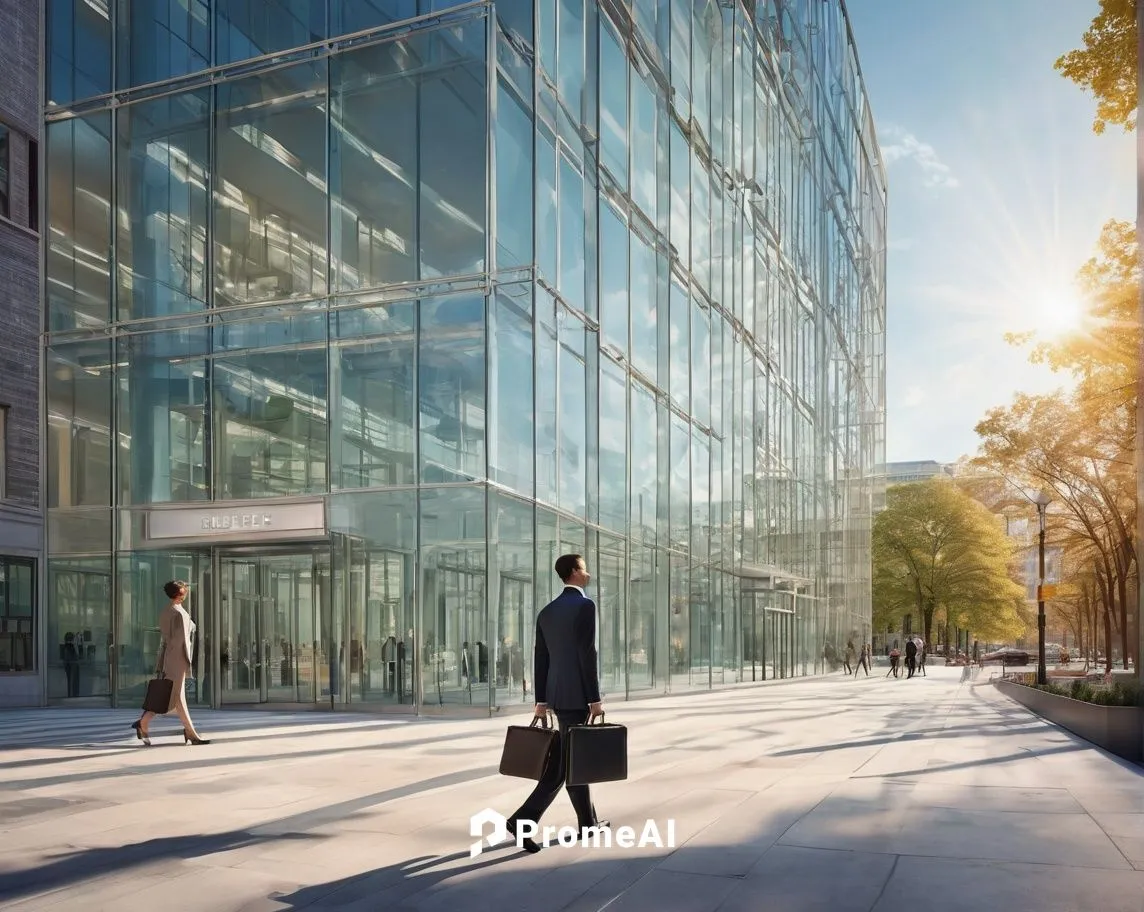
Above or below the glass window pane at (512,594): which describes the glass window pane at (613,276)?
above

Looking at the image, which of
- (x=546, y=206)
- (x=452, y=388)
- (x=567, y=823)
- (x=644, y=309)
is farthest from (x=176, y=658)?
(x=644, y=309)

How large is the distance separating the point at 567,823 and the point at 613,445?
16124mm

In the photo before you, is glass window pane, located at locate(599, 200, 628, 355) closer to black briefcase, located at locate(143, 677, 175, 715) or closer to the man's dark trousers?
black briefcase, located at locate(143, 677, 175, 715)

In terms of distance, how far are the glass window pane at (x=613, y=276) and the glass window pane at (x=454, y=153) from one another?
15.6 feet

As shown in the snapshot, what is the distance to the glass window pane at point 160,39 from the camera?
71.5 ft

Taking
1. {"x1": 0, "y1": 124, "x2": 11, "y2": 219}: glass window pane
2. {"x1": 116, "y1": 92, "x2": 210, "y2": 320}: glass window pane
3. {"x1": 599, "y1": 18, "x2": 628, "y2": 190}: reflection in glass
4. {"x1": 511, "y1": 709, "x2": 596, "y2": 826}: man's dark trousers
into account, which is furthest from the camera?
{"x1": 599, "y1": 18, "x2": 628, "y2": 190}: reflection in glass

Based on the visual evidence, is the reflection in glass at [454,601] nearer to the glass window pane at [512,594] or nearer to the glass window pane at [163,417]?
the glass window pane at [512,594]

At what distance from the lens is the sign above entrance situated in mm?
19594

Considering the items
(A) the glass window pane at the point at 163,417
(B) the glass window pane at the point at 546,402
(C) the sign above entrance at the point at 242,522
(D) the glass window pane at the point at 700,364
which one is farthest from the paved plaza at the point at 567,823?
(D) the glass window pane at the point at 700,364

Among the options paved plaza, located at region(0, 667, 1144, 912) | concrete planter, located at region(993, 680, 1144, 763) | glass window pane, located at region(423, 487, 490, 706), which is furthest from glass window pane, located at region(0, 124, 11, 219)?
concrete planter, located at region(993, 680, 1144, 763)

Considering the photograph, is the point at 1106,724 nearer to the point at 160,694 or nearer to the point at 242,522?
the point at 160,694

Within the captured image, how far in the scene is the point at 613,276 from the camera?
79.4ft

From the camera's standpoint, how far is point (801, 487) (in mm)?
42656

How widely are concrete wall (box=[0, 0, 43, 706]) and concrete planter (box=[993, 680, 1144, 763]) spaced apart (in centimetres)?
1805
